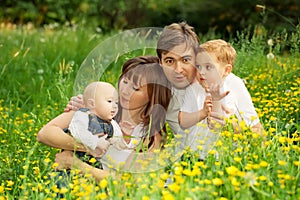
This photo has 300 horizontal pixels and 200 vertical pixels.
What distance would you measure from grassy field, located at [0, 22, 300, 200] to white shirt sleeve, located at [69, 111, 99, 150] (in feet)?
0.61

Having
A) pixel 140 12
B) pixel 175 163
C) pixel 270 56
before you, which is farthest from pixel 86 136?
pixel 140 12

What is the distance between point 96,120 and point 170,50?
1.78 ft

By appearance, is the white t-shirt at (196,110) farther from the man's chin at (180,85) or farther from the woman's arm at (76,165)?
the woman's arm at (76,165)

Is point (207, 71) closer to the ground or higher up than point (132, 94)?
higher up

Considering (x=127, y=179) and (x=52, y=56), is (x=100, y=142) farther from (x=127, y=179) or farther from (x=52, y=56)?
(x=52, y=56)

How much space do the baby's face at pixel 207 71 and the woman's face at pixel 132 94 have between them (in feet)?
1.01

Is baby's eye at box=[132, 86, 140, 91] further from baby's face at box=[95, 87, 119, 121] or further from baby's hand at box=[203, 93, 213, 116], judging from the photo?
baby's hand at box=[203, 93, 213, 116]

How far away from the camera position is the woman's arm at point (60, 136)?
310 centimetres

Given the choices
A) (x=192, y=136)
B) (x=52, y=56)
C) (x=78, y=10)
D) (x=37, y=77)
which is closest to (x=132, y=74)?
(x=192, y=136)

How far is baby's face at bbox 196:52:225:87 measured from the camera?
311cm

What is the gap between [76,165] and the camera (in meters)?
3.06

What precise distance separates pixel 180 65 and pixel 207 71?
15 cm

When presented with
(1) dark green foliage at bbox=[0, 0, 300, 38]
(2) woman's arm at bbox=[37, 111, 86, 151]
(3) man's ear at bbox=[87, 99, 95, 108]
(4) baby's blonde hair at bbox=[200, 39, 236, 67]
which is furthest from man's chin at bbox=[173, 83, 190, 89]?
(1) dark green foliage at bbox=[0, 0, 300, 38]

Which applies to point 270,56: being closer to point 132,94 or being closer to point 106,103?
point 132,94
